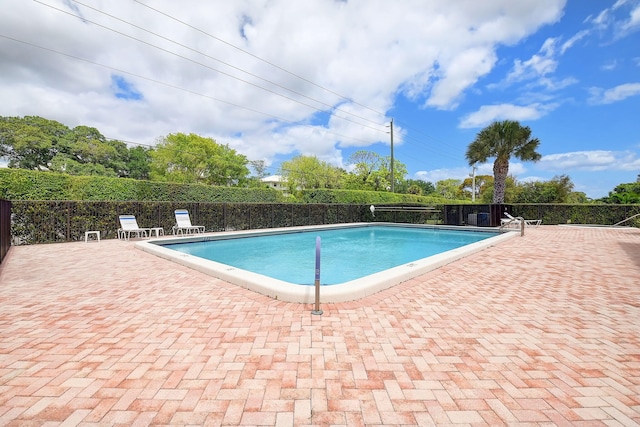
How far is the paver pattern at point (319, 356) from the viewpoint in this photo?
1.92m

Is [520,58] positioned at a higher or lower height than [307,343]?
higher

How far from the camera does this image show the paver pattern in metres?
1.92

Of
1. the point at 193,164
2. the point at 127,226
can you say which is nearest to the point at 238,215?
the point at 127,226

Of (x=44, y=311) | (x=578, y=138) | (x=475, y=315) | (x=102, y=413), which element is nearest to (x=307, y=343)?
(x=102, y=413)

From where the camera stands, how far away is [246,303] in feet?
13.2

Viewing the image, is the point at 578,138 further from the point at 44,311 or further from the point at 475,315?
the point at 44,311

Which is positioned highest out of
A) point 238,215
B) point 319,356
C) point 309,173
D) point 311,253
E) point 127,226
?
point 309,173

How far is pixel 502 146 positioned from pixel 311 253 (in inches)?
667

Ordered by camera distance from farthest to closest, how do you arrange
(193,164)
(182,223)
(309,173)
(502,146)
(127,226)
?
(309,173), (193,164), (502,146), (182,223), (127,226)

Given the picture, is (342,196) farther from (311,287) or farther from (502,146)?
(311,287)

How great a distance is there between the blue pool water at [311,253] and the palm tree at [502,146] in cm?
730

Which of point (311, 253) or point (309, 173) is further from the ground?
point (309, 173)

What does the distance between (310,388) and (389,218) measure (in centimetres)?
2072

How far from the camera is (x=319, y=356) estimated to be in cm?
262
